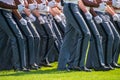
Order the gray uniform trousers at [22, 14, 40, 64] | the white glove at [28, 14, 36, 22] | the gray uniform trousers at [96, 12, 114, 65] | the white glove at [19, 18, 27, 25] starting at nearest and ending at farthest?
the white glove at [19, 18, 27, 25] < the gray uniform trousers at [96, 12, 114, 65] < the gray uniform trousers at [22, 14, 40, 64] < the white glove at [28, 14, 36, 22]

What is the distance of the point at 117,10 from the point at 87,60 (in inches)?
76.3

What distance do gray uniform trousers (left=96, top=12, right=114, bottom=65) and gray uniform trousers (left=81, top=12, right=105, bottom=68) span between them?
0.33 metres

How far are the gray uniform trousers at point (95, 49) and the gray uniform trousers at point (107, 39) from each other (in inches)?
12.9

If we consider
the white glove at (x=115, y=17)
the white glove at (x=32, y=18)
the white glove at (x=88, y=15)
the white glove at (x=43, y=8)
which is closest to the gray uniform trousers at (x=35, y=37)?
the white glove at (x=32, y=18)

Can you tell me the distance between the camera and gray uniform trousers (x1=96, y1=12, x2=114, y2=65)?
40.7 ft

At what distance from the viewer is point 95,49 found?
1221 centimetres

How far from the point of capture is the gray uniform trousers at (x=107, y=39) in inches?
488

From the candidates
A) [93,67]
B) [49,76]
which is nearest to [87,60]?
[93,67]

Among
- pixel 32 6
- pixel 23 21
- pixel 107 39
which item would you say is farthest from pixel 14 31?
pixel 107 39

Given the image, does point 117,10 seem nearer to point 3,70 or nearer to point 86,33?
point 86,33

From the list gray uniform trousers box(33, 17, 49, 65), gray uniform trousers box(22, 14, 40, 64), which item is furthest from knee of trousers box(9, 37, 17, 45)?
gray uniform trousers box(33, 17, 49, 65)

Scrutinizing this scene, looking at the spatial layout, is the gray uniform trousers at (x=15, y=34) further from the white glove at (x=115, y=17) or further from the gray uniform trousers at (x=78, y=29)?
the white glove at (x=115, y=17)

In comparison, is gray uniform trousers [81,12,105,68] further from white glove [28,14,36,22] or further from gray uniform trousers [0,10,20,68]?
gray uniform trousers [0,10,20,68]

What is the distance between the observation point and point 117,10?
13.7m
